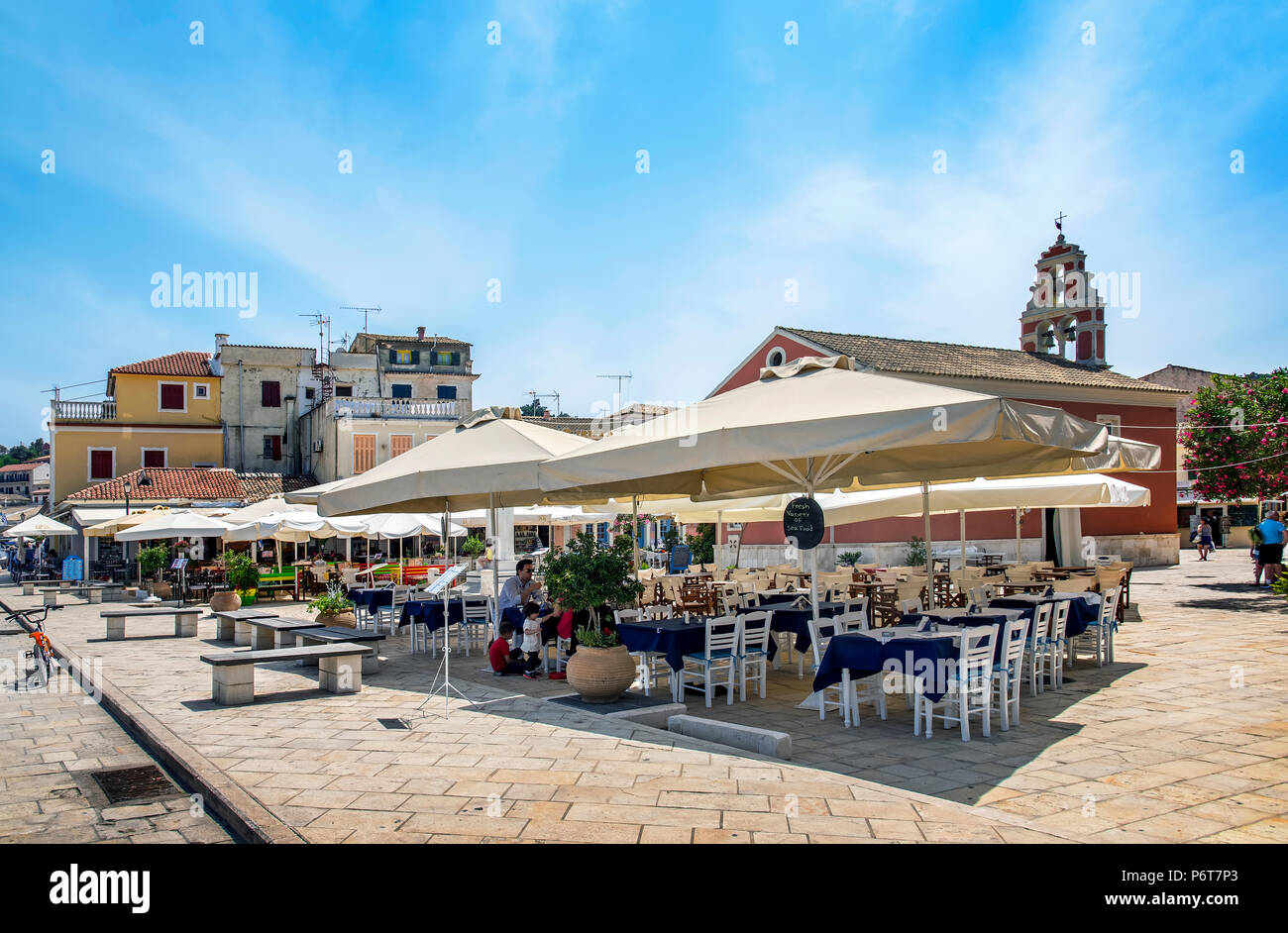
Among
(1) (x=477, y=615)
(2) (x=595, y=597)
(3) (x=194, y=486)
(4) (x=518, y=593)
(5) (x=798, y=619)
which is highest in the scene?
(3) (x=194, y=486)

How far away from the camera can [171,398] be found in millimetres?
39375

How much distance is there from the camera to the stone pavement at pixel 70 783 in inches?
178

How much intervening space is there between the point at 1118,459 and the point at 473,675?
6.64 m

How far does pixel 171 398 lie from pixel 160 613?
96.7 ft

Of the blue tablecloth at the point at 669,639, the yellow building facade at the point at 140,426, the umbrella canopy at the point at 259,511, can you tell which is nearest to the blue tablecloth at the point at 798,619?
the blue tablecloth at the point at 669,639

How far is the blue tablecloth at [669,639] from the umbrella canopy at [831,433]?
1.42 m

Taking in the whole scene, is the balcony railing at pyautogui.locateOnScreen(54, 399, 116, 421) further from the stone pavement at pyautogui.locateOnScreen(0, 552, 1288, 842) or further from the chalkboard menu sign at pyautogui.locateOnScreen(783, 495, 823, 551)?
the chalkboard menu sign at pyautogui.locateOnScreen(783, 495, 823, 551)

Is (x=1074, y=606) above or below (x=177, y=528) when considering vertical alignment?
below

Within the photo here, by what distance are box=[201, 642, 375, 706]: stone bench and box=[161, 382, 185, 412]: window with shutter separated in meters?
35.6

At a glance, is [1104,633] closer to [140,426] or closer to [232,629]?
[232,629]

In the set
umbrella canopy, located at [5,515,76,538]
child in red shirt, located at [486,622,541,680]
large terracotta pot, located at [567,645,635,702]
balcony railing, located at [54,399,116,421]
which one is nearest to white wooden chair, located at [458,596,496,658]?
child in red shirt, located at [486,622,541,680]

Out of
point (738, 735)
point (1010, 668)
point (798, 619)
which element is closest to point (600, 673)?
point (738, 735)

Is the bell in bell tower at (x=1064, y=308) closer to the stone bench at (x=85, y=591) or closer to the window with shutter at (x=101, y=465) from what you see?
the stone bench at (x=85, y=591)
